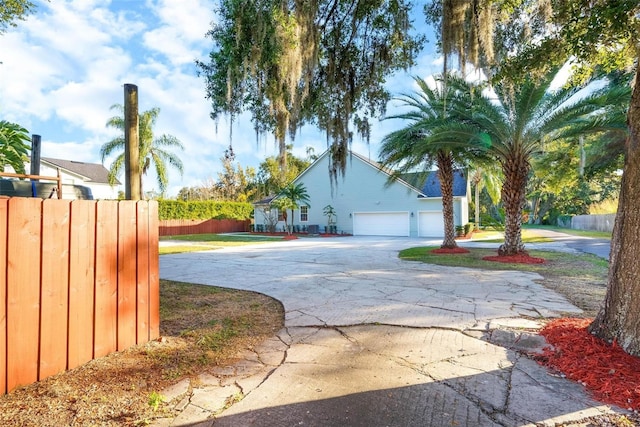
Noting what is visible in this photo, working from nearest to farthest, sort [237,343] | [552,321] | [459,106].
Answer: [237,343] → [552,321] → [459,106]

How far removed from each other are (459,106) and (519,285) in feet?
18.3

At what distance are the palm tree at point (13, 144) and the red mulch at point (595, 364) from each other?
5544mm

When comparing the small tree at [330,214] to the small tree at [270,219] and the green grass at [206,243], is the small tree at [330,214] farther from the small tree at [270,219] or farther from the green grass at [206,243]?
the green grass at [206,243]

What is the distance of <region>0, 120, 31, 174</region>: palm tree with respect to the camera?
354 centimetres

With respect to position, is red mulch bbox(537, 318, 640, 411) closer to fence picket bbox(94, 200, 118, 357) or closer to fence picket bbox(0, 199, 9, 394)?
fence picket bbox(94, 200, 118, 357)

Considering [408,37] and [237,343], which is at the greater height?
[408,37]

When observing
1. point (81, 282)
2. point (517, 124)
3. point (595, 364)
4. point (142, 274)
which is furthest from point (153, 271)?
point (517, 124)

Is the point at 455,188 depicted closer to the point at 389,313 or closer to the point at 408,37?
the point at 408,37

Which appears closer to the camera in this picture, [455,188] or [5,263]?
[5,263]

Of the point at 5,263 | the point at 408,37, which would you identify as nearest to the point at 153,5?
the point at 408,37

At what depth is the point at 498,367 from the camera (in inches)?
110

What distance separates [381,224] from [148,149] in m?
15.7

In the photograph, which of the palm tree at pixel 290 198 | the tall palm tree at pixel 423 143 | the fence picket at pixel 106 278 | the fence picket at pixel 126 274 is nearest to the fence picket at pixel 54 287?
the fence picket at pixel 106 278

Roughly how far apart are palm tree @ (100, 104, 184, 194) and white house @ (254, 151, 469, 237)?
815 centimetres
